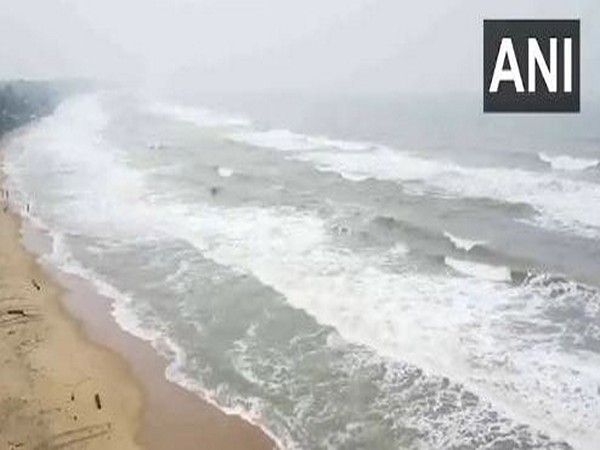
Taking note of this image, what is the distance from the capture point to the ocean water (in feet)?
54.8

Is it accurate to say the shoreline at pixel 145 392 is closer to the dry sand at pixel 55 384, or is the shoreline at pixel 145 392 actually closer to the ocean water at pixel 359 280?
the dry sand at pixel 55 384

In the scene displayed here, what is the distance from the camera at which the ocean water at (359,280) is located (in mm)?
16703

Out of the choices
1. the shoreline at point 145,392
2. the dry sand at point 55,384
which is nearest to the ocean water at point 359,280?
the shoreline at point 145,392

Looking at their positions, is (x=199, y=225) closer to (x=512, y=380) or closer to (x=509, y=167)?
(x=512, y=380)

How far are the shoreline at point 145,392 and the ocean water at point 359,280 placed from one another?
1.40 feet

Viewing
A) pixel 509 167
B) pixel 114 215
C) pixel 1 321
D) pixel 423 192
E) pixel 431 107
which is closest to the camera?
pixel 1 321

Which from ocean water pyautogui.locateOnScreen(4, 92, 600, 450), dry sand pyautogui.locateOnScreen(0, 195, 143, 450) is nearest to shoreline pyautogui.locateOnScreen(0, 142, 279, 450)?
dry sand pyautogui.locateOnScreen(0, 195, 143, 450)

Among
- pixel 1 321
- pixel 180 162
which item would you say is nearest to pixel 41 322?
pixel 1 321

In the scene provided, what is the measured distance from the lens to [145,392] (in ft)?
58.7

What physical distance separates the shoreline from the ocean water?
427mm

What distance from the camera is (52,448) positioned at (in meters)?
15.2

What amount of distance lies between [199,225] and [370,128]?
165ft

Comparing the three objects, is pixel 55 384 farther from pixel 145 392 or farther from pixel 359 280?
pixel 359 280

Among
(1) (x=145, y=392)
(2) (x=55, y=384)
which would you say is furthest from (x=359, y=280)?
(2) (x=55, y=384)
